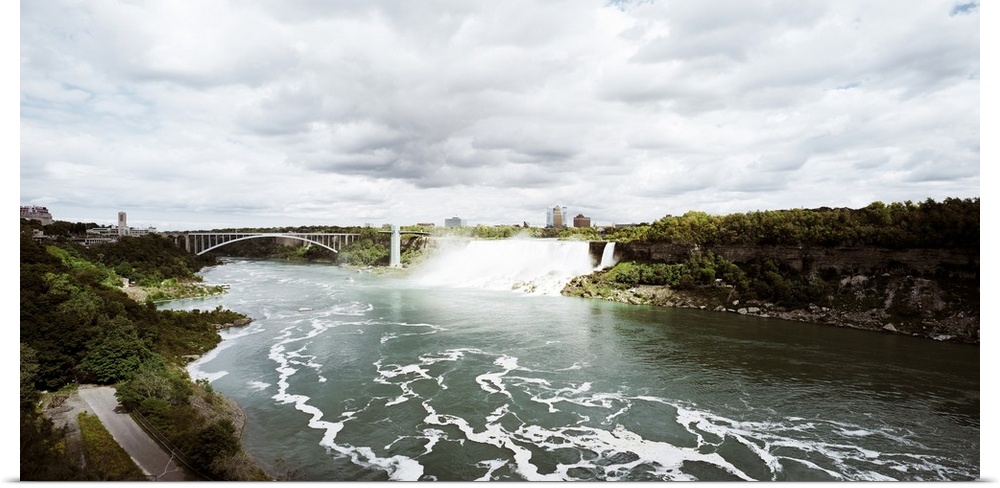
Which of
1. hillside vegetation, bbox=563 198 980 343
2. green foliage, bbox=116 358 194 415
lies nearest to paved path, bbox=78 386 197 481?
green foliage, bbox=116 358 194 415

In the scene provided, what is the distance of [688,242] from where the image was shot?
1942 cm

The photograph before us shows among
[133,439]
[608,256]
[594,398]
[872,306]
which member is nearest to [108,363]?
[133,439]

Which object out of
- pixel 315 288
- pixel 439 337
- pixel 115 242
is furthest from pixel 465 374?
pixel 115 242

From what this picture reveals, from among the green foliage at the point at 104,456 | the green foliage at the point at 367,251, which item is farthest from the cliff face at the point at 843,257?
the green foliage at the point at 367,251

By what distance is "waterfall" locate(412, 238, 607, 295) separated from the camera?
21.7m

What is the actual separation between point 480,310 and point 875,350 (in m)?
9.95

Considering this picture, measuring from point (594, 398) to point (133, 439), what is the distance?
5.65m

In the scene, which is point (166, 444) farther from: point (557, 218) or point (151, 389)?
point (557, 218)

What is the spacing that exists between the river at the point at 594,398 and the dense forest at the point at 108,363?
678 mm

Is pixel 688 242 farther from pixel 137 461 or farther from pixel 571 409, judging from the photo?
pixel 137 461

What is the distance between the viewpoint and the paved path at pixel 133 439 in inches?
177

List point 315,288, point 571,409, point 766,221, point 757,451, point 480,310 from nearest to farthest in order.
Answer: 1. point 757,451
2. point 571,409
3. point 480,310
4. point 766,221
5. point 315,288

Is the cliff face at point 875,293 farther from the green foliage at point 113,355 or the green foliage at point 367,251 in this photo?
the green foliage at point 367,251

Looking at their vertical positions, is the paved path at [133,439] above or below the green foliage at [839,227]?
below
